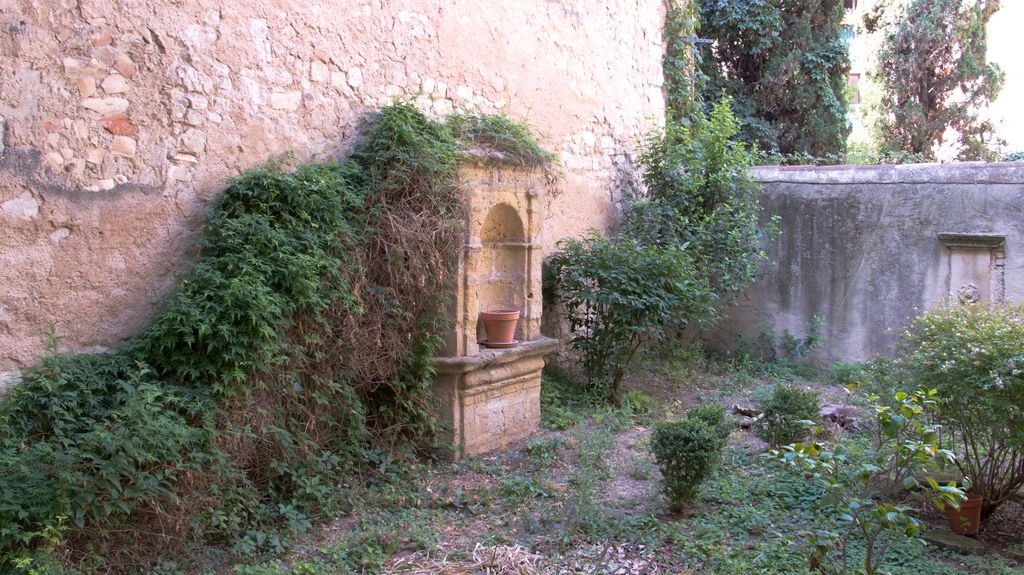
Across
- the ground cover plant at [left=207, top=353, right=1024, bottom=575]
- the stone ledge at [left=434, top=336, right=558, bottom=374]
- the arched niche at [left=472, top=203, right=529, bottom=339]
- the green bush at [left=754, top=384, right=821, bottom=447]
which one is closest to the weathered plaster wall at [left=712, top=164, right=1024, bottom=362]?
the ground cover plant at [left=207, top=353, right=1024, bottom=575]

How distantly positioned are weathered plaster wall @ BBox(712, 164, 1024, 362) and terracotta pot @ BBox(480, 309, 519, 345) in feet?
13.2

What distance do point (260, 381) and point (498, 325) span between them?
199cm

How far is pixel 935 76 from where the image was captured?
506 inches

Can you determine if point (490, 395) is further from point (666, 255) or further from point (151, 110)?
point (151, 110)

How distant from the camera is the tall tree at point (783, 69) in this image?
40.2 ft

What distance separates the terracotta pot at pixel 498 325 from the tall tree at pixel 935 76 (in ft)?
33.4

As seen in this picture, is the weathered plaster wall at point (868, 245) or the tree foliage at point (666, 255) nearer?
the tree foliage at point (666, 255)

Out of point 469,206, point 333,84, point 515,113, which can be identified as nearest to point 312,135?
point 333,84

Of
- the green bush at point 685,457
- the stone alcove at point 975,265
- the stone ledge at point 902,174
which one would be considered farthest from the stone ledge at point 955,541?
A: the stone ledge at point 902,174

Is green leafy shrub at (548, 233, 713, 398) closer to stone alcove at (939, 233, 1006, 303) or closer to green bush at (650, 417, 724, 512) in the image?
green bush at (650, 417, 724, 512)

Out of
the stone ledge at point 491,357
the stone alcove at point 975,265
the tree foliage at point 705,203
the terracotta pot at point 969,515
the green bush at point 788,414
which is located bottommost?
the terracotta pot at point 969,515

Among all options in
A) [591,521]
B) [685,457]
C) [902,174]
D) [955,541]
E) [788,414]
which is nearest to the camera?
[955,541]

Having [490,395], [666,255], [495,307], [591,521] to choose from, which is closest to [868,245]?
[666,255]

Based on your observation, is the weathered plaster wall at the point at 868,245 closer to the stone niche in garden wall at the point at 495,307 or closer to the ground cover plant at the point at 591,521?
the ground cover plant at the point at 591,521
